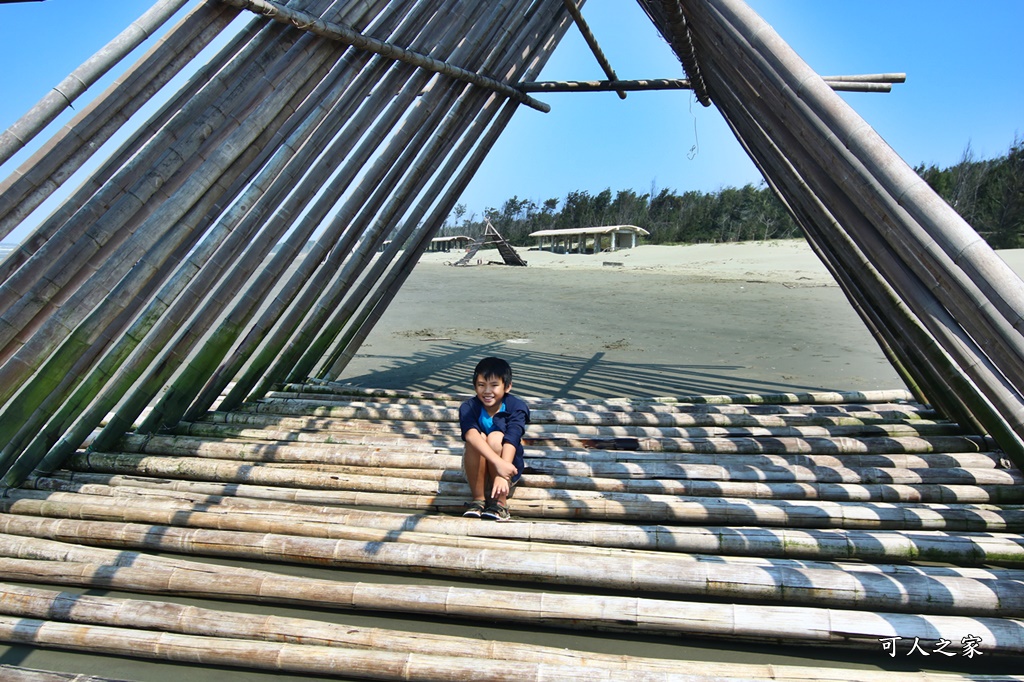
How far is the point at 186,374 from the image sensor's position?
3.90 metres

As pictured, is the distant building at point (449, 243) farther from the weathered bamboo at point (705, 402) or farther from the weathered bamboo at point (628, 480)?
the weathered bamboo at point (628, 480)

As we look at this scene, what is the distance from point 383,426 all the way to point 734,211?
38.4m

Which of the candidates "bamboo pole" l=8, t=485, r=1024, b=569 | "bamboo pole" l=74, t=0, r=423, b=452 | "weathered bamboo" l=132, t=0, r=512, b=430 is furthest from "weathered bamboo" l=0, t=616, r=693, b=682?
"weathered bamboo" l=132, t=0, r=512, b=430

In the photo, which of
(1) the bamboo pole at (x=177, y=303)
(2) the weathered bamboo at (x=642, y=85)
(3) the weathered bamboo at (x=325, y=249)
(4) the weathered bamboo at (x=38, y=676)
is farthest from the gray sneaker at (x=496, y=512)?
(2) the weathered bamboo at (x=642, y=85)

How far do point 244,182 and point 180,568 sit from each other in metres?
2.07

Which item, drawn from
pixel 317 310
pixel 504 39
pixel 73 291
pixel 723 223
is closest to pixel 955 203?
pixel 723 223

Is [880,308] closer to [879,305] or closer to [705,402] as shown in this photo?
[879,305]

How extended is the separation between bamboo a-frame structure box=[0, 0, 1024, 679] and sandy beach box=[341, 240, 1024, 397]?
79.0 inches

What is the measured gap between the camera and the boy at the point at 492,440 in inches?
113

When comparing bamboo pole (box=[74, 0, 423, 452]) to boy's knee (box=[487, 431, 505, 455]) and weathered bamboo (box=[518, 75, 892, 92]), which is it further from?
weathered bamboo (box=[518, 75, 892, 92])

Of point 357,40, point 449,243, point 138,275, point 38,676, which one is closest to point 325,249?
point 357,40

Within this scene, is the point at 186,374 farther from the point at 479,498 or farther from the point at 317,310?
the point at 479,498

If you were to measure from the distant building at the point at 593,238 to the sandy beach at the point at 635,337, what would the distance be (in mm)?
17073

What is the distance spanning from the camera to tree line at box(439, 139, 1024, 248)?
80.9 feet
